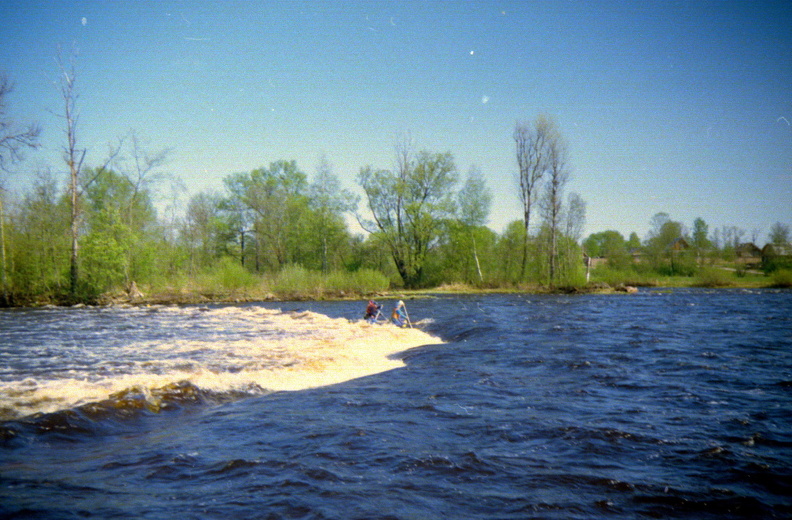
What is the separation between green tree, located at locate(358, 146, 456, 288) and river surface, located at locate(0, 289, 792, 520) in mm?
35105

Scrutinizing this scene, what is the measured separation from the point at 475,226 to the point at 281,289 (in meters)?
22.6

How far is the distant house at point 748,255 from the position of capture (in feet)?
178

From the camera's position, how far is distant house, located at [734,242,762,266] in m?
54.1

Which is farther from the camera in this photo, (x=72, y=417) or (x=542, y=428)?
(x=72, y=417)

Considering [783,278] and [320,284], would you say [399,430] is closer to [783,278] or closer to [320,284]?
[320,284]

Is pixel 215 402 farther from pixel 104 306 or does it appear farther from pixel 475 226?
pixel 475 226

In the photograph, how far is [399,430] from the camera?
22.2 ft

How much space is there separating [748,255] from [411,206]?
154 feet

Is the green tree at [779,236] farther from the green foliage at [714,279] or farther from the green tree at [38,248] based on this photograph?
the green tree at [38,248]

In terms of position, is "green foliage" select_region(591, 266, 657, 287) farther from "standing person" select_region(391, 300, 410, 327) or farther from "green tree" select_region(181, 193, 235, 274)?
"green tree" select_region(181, 193, 235, 274)

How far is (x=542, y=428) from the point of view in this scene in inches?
268

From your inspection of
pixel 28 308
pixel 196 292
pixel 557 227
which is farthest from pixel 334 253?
pixel 28 308

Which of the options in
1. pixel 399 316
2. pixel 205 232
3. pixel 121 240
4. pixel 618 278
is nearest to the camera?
pixel 399 316

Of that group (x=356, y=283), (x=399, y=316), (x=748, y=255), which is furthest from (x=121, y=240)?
(x=748, y=255)
